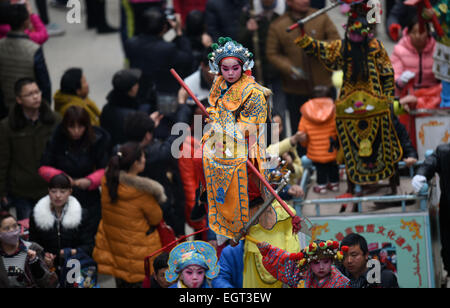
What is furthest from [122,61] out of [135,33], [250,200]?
[250,200]

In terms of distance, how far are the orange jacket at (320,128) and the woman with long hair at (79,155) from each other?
1963 mm

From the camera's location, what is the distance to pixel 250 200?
6730 millimetres

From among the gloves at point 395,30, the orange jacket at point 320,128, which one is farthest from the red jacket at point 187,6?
the orange jacket at point 320,128

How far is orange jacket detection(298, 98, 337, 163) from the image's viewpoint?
30.5 feet

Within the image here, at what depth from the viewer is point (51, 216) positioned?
30.2 ft

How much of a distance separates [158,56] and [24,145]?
6.27 feet

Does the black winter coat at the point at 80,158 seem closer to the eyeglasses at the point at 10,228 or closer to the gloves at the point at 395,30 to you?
the eyeglasses at the point at 10,228

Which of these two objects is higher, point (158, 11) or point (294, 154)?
point (158, 11)

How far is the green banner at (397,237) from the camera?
888 cm

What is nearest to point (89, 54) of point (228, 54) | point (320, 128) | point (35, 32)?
point (35, 32)

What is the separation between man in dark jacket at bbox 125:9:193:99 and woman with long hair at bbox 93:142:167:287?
232 cm

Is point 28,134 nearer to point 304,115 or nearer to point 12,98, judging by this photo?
point 12,98

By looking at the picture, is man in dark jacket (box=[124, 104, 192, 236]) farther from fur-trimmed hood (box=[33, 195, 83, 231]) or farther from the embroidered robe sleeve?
the embroidered robe sleeve

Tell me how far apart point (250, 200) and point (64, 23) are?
1298cm
